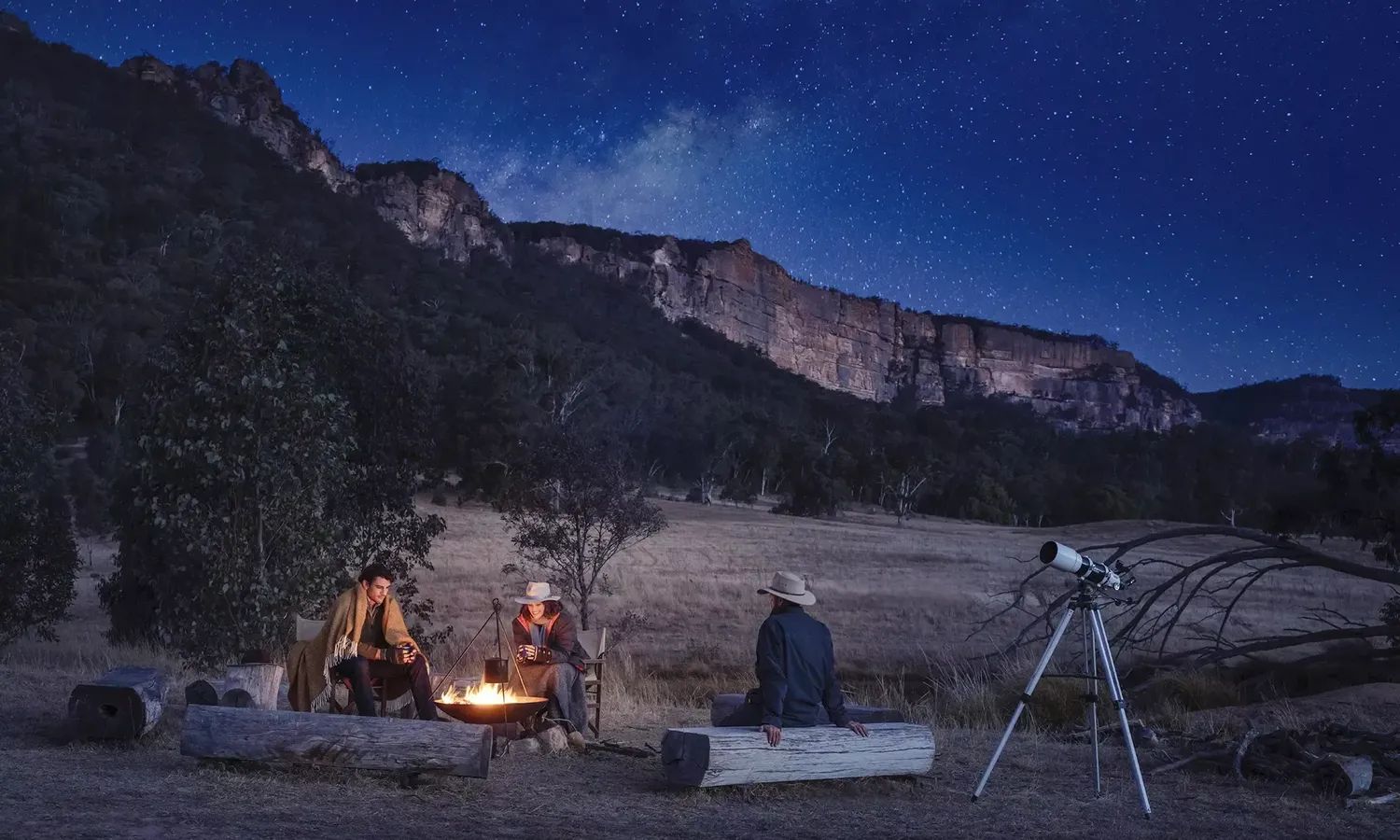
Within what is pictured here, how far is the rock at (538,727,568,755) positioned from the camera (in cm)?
843

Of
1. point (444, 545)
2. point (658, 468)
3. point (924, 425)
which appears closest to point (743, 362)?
point (924, 425)

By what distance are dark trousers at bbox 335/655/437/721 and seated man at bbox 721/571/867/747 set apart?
91.1 inches

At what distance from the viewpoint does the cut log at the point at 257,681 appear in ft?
26.2

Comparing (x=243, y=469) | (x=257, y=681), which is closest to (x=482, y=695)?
(x=257, y=681)

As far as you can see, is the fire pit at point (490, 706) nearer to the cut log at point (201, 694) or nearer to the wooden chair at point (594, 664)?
the wooden chair at point (594, 664)

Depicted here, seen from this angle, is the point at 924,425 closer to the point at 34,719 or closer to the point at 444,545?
the point at 444,545

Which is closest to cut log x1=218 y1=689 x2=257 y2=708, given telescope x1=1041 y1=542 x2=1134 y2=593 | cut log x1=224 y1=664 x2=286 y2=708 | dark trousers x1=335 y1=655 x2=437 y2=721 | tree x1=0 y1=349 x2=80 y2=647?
cut log x1=224 y1=664 x2=286 y2=708

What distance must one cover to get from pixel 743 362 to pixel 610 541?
3323 inches

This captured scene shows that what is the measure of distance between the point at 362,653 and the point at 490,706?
98 centimetres

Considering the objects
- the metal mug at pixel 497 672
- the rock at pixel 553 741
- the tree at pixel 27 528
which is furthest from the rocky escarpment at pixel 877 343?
Result: the rock at pixel 553 741

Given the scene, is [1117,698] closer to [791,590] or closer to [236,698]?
[791,590]

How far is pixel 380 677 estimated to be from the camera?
8062 mm

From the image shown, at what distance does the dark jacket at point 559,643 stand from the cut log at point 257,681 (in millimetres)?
1840

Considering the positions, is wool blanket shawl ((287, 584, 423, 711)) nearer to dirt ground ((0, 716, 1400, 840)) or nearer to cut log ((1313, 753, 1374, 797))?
dirt ground ((0, 716, 1400, 840))
